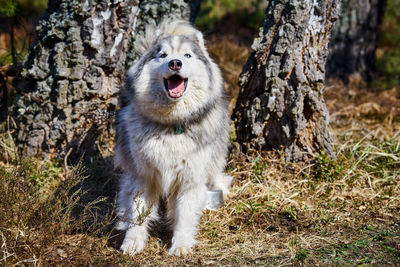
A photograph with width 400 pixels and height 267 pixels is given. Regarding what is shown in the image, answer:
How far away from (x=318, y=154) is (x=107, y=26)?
9.01 ft

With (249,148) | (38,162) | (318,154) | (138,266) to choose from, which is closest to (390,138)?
(318,154)

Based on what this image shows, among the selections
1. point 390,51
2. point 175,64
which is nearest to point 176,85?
point 175,64

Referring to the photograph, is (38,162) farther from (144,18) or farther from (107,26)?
(144,18)

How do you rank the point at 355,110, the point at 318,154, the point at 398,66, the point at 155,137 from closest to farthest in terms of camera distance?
the point at 155,137 → the point at 318,154 → the point at 355,110 → the point at 398,66

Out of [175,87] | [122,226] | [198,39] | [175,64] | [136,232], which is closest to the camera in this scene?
[175,64]

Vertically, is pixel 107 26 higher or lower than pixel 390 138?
higher

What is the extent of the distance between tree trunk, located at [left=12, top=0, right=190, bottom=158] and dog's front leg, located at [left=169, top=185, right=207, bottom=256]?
1579 millimetres

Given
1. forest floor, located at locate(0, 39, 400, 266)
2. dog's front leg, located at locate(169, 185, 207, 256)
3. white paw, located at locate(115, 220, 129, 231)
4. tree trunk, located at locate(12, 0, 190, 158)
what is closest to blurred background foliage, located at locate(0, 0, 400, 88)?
tree trunk, located at locate(12, 0, 190, 158)

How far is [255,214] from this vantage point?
11.3 ft

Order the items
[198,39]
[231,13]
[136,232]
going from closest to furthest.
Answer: [136,232], [198,39], [231,13]

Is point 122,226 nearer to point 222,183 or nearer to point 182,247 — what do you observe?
point 182,247

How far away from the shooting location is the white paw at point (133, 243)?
120 inches

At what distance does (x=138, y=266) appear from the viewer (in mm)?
2760

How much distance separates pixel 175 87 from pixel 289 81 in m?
1.38
